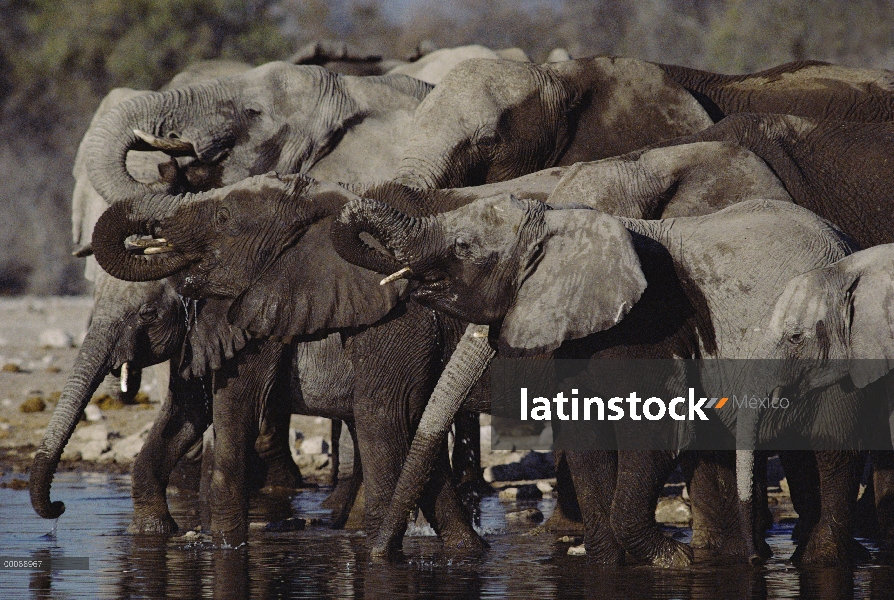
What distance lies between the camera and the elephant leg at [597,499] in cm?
643

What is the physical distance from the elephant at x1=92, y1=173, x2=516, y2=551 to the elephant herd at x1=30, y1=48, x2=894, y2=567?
1cm

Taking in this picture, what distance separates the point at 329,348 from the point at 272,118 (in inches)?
77.6

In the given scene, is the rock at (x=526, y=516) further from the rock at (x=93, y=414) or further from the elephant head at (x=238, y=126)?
the rock at (x=93, y=414)

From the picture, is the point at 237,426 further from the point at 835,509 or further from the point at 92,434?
the point at 92,434

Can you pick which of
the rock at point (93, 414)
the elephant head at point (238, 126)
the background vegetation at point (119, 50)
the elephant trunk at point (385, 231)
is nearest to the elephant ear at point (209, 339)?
the elephant trunk at point (385, 231)

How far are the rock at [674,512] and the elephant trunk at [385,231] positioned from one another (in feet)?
7.16

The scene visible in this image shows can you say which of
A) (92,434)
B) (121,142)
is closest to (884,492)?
(121,142)

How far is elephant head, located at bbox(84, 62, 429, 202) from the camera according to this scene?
8734 millimetres

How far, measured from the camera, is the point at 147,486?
7.80m

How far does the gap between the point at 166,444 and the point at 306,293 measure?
4.50ft

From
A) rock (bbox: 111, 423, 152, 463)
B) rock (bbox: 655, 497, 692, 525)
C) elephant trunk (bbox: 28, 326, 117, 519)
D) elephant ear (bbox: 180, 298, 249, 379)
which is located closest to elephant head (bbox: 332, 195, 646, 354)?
elephant ear (bbox: 180, 298, 249, 379)

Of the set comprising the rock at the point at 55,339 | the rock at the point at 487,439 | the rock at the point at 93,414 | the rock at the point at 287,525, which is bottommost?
the rock at the point at 287,525

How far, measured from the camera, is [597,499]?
6.46 metres

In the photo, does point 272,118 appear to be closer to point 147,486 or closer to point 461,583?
point 147,486
